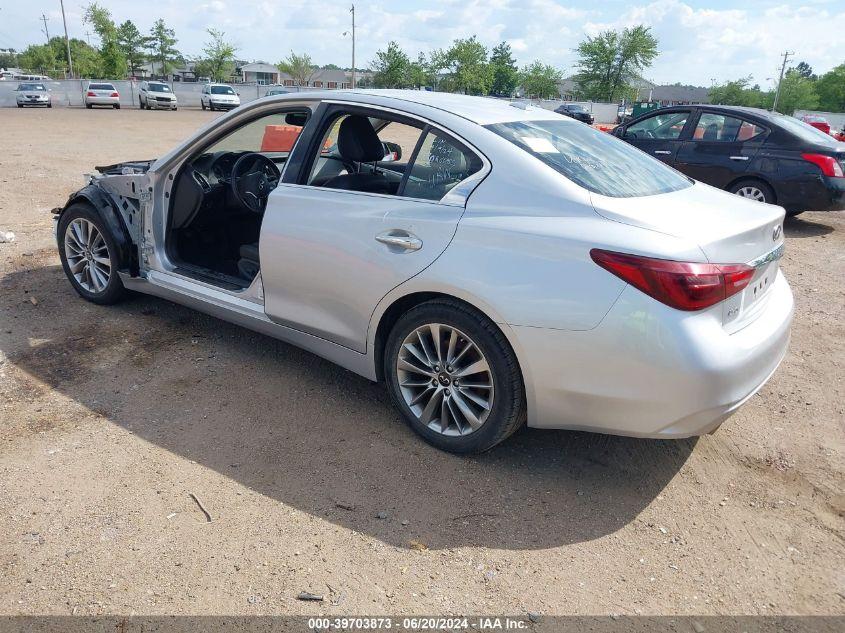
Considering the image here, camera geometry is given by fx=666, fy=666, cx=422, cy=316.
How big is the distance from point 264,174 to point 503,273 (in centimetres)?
254

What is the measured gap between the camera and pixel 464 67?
77.2 meters

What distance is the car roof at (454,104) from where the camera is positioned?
3.46 metres

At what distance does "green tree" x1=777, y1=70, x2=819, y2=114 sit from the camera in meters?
80.9

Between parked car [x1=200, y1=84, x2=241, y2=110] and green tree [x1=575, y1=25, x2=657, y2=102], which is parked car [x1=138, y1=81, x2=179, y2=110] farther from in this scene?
green tree [x1=575, y1=25, x2=657, y2=102]

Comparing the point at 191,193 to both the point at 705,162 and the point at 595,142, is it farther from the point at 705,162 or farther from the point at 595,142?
the point at 705,162

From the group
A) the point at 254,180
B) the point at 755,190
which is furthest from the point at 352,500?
the point at 755,190

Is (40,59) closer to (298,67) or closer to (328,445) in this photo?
(298,67)

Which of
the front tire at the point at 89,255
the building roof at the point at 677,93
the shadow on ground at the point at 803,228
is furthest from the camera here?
the building roof at the point at 677,93

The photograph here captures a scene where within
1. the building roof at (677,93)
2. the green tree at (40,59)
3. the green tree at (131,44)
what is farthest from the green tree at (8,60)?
the building roof at (677,93)

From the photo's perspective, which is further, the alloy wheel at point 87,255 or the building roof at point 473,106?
the alloy wheel at point 87,255

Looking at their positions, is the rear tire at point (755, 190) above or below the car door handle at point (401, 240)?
below

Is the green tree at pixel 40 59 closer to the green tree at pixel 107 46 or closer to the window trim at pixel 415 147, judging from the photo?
the green tree at pixel 107 46

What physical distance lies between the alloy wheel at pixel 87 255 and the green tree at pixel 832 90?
10039 centimetres

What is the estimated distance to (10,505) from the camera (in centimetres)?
288
